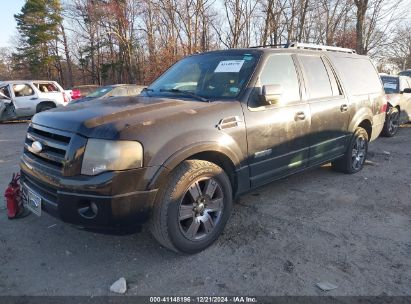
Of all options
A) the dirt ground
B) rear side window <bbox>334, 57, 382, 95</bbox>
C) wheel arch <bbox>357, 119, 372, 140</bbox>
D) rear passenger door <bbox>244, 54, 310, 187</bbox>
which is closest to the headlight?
the dirt ground

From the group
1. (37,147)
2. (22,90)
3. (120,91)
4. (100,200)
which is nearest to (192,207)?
(100,200)

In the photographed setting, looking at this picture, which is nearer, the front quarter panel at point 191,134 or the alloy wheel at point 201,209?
the front quarter panel at point 191,134

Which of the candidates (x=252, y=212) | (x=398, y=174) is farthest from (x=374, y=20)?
(x=252, y=212)

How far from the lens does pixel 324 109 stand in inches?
181

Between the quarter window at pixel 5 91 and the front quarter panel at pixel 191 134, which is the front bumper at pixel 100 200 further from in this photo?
the quarter window at pixel 5 91

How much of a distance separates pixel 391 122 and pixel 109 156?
8899mm

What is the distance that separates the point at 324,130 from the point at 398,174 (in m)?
2.04

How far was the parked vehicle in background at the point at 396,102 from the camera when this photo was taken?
9.41m

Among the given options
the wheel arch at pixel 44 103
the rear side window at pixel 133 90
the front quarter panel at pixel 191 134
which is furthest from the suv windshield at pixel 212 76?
the wheel arch at pixel 44 103

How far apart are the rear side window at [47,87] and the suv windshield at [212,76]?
40.5 feet

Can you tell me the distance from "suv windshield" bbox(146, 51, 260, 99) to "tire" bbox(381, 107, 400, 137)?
22.2ft

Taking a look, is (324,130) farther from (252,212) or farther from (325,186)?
(252,212)

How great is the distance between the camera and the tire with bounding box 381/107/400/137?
9336mm

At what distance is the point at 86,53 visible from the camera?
4641 centimetres
